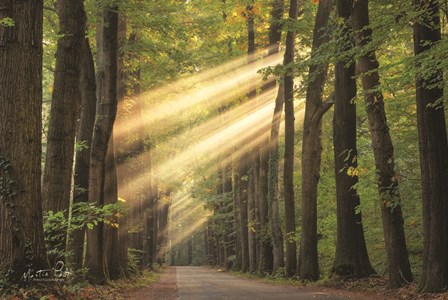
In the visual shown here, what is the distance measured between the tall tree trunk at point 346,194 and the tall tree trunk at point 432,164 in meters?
2.88

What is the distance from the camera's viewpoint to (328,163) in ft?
87.4

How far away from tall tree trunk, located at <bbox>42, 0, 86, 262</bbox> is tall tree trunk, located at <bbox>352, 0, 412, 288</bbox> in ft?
21.1

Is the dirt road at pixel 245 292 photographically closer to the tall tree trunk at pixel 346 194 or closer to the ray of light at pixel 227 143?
the tall tree trunk at pixel 346 194

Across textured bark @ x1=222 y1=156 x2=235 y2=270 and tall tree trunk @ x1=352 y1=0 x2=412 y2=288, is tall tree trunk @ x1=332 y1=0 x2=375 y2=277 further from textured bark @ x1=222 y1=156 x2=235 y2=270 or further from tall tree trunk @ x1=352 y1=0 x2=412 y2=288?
textured bark @ x1=222 y1=156 x2=235 y2=270

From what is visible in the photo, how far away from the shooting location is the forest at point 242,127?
24.6 ft

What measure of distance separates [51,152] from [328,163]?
64.0 ft

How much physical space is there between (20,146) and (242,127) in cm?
1996

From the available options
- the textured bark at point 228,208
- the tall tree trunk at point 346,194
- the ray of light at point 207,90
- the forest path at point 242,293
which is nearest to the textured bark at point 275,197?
the ray of light at point 207,90

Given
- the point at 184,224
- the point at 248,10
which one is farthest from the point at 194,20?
the point at 184,224

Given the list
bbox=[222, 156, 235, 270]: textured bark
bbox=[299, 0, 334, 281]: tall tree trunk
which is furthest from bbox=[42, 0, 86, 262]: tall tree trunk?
bbox=[222, 156, 235, 270]: textured bark

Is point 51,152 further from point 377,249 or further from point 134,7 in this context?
point 377,249

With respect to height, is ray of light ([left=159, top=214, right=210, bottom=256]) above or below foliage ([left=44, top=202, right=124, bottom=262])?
below

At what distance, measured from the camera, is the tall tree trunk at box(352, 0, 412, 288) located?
11680 millimetres

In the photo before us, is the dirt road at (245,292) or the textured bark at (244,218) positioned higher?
the textured bark at (244,218)
